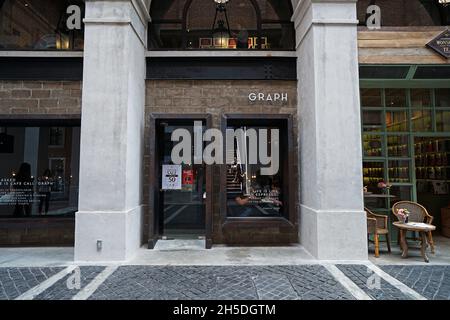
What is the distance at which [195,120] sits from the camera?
7.08 m

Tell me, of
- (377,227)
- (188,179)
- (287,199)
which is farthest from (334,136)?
(188,179)

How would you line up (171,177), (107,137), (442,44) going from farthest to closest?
(171,177) → (442,44) → (107,137)

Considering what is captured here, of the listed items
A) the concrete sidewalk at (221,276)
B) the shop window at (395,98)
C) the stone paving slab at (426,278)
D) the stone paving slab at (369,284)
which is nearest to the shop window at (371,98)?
the shop window at (395,98)

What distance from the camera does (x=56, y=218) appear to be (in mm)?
6945

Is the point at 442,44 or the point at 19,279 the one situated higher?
the point at 442,44

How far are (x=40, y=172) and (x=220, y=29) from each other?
588 cm

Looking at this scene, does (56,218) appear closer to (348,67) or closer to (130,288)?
(130,288)

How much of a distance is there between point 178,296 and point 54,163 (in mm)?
4985

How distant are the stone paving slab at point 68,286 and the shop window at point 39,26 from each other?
213 inches

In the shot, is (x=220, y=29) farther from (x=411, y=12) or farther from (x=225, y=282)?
(x=225, y=282)

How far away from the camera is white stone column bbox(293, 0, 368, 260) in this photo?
580 cm

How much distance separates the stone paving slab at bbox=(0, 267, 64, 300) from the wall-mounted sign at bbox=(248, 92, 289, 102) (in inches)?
220

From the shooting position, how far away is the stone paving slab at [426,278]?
425 centimetres
